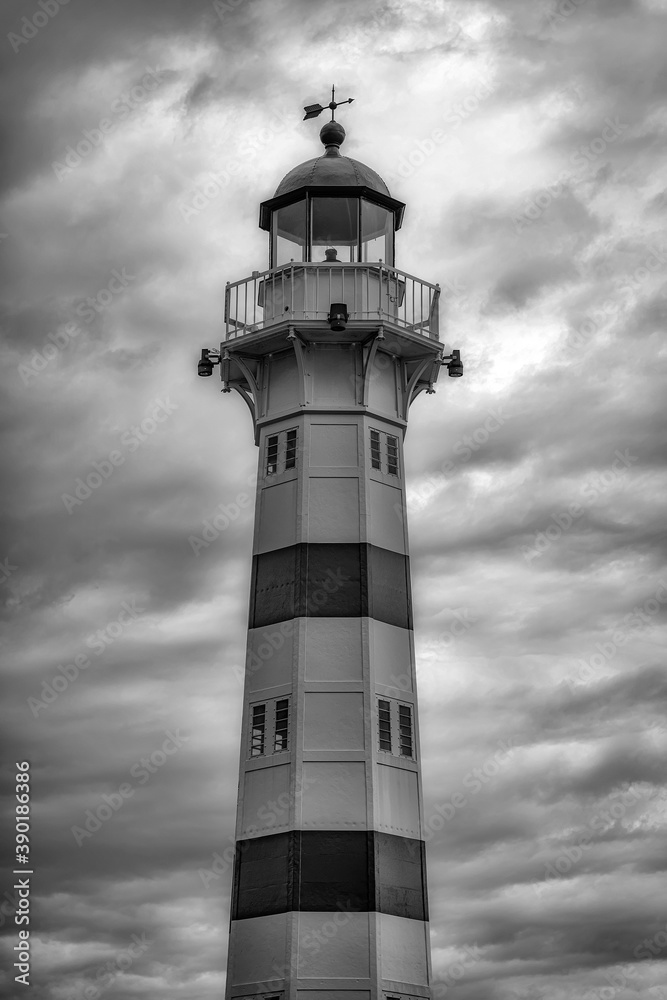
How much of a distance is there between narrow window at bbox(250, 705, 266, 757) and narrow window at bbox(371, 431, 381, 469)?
8.06 metres

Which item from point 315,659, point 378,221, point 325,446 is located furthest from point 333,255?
point 315,659

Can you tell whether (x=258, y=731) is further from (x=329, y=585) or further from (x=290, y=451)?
(x=290, y=451)

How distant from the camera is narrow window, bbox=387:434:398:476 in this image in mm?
49125

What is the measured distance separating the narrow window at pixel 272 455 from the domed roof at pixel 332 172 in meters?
8.16

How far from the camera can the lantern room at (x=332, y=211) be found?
5109 cm

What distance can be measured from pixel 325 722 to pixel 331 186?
17004mm

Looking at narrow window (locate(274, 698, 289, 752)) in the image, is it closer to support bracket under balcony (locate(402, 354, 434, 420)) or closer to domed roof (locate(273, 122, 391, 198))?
support bracket under balcony (locate(402, 354, 434, 420))

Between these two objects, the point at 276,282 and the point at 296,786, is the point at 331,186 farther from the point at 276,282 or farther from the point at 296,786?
the point at 296,786

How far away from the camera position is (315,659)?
151ft

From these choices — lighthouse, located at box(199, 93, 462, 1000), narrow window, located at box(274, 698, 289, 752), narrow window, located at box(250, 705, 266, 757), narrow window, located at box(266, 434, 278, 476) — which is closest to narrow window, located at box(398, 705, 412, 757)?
lighthouse, located at box(199, 93, 462, 1000)

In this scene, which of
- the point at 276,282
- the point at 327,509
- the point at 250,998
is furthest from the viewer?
the point at 276,282

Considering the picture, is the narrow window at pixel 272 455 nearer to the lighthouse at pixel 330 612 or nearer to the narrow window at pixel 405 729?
the lighthouse at pixel 330 612

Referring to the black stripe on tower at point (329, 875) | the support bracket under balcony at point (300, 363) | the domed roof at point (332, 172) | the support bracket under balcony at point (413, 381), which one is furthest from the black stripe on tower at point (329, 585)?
the domed roof at point (332, 172)

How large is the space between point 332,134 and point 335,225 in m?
3.30
